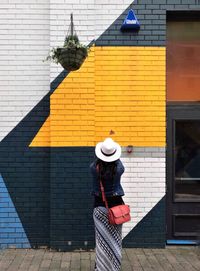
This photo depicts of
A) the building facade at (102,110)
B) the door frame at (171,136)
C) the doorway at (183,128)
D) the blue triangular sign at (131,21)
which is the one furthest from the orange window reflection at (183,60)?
the blue triangular sign at (131,21)

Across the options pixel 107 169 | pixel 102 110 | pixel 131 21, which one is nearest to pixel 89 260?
pixel 107 169

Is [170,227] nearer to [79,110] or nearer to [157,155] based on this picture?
[157,155]

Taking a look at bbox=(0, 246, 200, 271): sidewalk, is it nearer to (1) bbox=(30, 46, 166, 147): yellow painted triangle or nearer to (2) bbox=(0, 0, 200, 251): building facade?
(2) bbox=(0, 0, 200, 251): building facade

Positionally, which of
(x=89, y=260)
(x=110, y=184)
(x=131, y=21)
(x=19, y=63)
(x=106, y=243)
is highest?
(x=131, y=21)

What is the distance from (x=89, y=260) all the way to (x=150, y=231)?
3.74 feet

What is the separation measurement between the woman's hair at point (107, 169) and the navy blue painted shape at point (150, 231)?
6.35 ft

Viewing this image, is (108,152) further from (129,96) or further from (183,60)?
(183,60)

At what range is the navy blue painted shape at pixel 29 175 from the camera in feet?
25.2

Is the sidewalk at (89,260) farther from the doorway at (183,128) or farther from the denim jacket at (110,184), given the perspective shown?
the denim jacket at (110,184)

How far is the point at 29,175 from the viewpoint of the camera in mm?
7703

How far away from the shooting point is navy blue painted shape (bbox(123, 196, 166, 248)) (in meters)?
7.69

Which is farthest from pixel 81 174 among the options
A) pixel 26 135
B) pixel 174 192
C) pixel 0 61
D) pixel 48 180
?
pixel 0 61

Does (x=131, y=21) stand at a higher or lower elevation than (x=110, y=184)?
higher

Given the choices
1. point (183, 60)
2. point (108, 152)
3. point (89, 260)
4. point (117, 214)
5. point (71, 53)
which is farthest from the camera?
point (183, 60)
